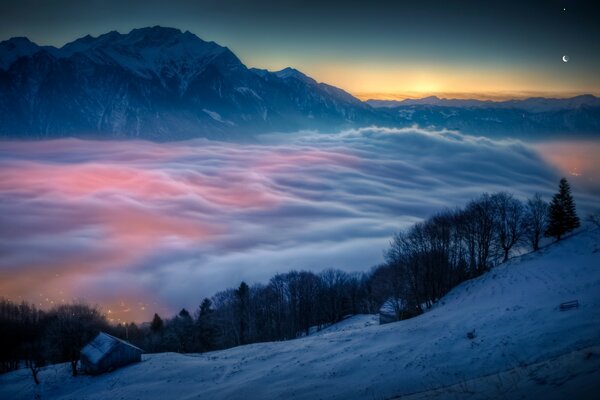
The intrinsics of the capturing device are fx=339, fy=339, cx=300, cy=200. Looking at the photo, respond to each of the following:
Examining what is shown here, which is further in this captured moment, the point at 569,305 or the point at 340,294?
the point at 340,294

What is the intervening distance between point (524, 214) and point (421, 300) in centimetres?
2052

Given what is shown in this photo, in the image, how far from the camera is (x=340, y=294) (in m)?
80.4

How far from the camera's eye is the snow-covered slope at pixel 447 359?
532 inches

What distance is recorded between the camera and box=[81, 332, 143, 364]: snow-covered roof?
131 feet

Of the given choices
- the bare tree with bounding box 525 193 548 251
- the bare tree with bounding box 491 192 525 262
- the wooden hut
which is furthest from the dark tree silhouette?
the bare tree with bounding box 525 193 548 251

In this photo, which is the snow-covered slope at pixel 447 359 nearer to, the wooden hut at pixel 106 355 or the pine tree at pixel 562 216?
the wooden hut at pixel 106 355

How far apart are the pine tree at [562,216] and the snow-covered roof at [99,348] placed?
5681 cm

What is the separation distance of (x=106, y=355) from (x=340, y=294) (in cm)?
5214

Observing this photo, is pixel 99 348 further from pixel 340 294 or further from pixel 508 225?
pixel 508 225

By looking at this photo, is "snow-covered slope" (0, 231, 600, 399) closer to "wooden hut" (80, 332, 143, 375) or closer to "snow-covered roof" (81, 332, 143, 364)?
"wooden hut" (80, 332, 143, 375)

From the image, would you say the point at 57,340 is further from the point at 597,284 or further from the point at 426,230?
the point at 597,284

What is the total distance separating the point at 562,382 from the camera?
34.6 ft

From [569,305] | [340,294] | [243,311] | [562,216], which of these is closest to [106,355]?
[243,311]

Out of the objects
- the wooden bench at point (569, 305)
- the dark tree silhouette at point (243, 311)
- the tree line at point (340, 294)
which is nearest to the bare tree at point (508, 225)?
the tree line at point (340, 294)
